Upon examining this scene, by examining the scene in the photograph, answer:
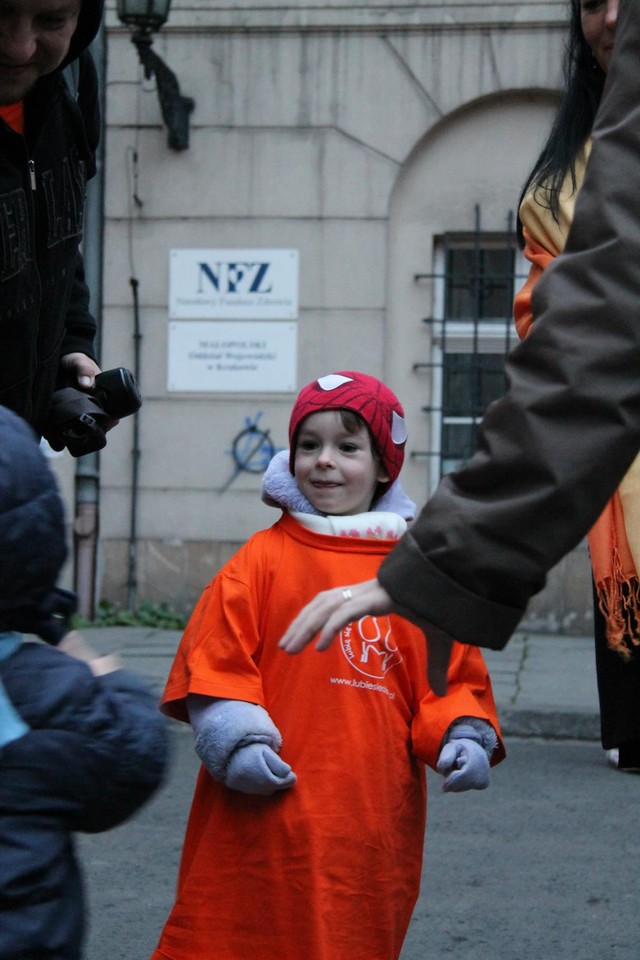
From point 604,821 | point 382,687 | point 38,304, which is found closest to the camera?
point 38,304

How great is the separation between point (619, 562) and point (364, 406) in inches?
28.4

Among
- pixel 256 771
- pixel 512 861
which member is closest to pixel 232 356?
pixel 512 861

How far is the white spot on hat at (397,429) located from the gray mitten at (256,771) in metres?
0.73

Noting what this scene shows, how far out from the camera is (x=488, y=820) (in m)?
5.31

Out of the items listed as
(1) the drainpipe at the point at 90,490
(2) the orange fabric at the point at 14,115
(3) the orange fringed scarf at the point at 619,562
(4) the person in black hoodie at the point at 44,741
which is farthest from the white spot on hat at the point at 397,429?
(1) the drainpipe at the point at 90,490

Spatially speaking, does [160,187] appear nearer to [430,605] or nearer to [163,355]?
[163,355]

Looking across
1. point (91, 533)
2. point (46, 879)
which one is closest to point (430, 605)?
point (46, 879)

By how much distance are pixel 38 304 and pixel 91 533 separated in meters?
7.40

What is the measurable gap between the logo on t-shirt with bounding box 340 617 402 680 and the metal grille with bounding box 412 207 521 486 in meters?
7.11

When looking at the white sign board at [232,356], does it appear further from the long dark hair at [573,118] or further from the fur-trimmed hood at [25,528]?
the fur-trimmed hood at [25,528]

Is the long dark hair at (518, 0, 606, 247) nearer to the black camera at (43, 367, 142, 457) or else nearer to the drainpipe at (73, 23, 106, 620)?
the black camera at (43, 367, 142, 457)

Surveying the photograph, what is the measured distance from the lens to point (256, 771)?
267 centimetres

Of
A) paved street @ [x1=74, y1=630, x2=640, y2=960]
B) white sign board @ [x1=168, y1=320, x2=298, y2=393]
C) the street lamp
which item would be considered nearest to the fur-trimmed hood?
paved street @ [x1=74, y1=630, x2=640, y2=960]

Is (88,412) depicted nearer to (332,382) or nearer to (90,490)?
(332,382)
